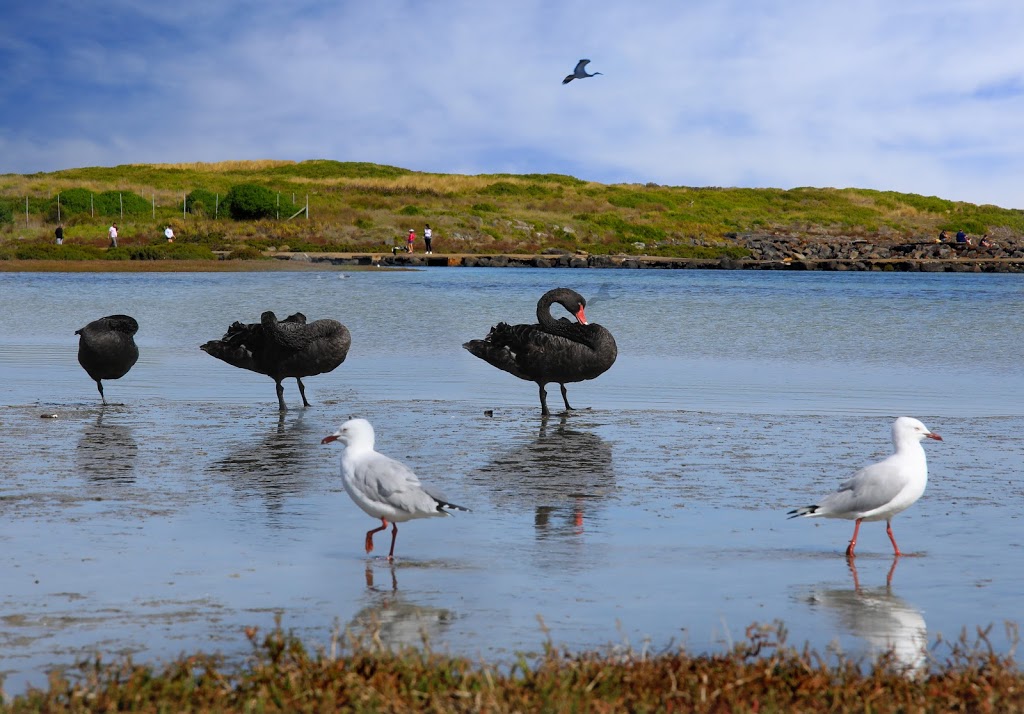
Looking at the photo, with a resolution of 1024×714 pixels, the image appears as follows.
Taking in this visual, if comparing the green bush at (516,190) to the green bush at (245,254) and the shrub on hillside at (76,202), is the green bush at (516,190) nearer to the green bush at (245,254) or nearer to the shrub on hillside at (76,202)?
the shrub on hillside at (76,202)

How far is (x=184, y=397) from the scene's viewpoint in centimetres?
1642

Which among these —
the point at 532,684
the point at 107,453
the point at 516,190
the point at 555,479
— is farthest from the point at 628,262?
the point at 532,684

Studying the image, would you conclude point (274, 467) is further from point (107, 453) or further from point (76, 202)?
point (76, 202)

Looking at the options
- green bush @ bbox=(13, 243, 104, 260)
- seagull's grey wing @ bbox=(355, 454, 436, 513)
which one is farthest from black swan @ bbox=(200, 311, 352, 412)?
green bush @ bbox=(13, 243, 104, 260)

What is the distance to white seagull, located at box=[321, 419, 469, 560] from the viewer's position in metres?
7.76

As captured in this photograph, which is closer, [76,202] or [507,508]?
[507,508]

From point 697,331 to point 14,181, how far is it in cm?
9100

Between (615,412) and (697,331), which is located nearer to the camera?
(615,412)

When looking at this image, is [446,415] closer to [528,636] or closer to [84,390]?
[84,390]

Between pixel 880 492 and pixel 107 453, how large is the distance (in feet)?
23.4

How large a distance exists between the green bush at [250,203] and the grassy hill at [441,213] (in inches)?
24.0

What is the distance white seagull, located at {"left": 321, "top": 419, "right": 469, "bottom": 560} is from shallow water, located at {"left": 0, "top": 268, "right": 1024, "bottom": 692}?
1.04ft

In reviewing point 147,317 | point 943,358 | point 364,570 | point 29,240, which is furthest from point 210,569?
point 29,240

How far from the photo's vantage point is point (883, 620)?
6562 millimetres
